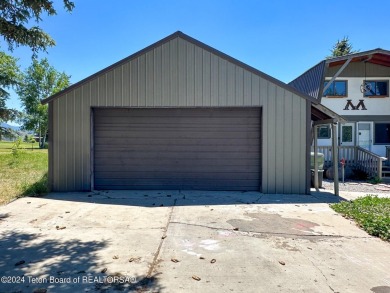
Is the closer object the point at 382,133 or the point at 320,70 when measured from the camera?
the point at 320,70

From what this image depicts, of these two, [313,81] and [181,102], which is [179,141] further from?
[313,81]

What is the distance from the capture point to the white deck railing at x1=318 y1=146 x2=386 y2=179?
476 inches

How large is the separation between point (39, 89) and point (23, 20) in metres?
41.7

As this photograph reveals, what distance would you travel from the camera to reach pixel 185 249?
4.03m

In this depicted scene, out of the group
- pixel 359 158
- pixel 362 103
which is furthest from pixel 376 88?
pixel 359 158

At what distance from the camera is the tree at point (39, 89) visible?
4062 cm

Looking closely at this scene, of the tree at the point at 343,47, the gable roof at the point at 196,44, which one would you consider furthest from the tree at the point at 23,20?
the tree at the point at 343,47

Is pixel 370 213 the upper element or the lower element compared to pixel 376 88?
lower

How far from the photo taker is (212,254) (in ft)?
12.7

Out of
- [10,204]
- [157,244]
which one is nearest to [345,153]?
[157,244]

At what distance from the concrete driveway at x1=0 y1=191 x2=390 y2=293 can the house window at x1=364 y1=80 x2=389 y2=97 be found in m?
10.7

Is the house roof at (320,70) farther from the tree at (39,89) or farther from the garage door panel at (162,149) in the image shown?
the tree at (39,89)

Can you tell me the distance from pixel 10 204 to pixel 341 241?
7.08 meters

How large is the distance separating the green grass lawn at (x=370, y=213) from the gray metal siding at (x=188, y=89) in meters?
1.65
